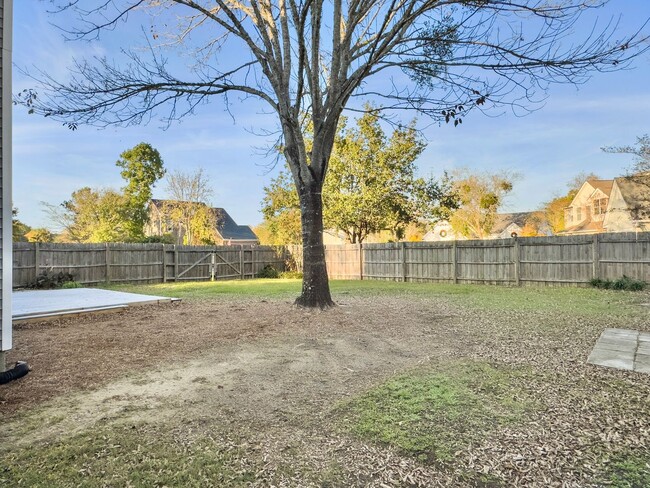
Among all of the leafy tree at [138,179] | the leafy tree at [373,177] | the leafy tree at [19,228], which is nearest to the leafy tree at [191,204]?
the leafy tree at [138,179]

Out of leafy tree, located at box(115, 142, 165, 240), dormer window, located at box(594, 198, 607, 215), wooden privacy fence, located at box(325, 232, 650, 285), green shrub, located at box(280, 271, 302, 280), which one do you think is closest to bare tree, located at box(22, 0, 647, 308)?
wooden privacy fence, located at box(325, 232, 650, 285)

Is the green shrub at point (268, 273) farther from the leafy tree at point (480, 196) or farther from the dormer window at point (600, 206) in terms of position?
the dormer window at point (600, 206)

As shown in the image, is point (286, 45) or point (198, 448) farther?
point (286, 45)

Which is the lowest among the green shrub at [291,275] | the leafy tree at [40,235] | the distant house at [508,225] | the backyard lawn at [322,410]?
the green shrub at [291,275]

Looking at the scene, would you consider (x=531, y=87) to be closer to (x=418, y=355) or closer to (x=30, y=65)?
(x=418, y=355)

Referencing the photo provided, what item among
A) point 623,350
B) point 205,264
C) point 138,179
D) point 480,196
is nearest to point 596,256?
point 623,350

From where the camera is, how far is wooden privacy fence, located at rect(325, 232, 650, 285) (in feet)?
33.8

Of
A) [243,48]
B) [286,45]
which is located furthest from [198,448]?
[243,48]

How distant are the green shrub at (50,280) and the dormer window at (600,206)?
2768 cm

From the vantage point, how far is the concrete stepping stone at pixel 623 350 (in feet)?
11.9

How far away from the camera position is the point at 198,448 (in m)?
2.08

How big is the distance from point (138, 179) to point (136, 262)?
969 centimetres

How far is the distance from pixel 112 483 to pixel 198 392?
1.23 meters

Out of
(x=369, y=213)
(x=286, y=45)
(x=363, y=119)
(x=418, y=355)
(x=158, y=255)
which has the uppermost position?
(x=363, y=119)
